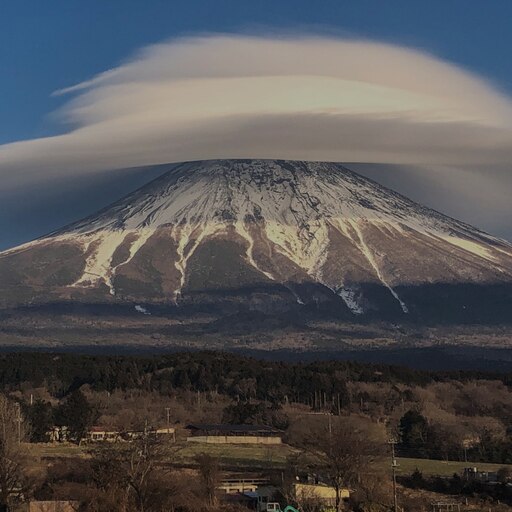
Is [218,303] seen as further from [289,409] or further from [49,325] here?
[289,409]

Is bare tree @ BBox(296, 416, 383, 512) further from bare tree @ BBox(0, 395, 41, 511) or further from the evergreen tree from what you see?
the evergreen tree

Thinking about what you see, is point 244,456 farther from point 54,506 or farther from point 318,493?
point 54,506

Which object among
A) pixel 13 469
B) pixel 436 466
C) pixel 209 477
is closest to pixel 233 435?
pixel 436 466

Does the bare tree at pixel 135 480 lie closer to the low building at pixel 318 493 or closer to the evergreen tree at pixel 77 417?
the low building at pixel 318 493

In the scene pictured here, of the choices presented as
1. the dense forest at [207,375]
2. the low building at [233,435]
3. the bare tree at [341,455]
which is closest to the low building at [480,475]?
the bare tree at [341,455]

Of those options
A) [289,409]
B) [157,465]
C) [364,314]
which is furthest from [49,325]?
[157,465]
